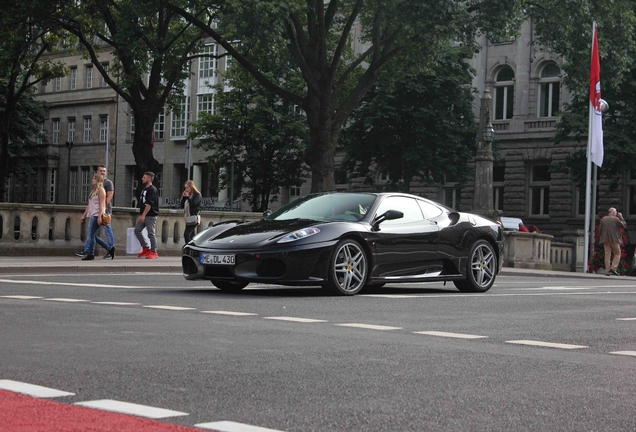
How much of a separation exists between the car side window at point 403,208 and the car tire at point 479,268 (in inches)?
38.3

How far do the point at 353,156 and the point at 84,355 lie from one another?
4729 centimetres

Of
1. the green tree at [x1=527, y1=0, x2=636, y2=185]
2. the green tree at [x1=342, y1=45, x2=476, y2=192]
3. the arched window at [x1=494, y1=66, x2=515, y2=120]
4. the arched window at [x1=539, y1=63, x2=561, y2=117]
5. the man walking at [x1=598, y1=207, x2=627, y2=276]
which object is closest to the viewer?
the man walking at [x1=598, y1=207, x2=627, y2=276]

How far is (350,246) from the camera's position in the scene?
1355 centimetres

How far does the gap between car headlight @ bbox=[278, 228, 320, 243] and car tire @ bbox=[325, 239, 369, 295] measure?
1.06 ft

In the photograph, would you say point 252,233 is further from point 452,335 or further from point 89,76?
point 89,76

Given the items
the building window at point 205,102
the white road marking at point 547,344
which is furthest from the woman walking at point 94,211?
the building window at point 205,102

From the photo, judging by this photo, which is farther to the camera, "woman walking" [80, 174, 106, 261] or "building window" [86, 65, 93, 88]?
"building window" [86, 65, 93, 88]

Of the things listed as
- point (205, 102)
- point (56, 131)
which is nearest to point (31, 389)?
point (205, 102)

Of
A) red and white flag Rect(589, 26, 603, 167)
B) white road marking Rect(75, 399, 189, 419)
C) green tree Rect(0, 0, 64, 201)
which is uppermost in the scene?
green tree Rect(0, 0, 64, 201)

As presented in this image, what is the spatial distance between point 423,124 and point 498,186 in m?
8.19

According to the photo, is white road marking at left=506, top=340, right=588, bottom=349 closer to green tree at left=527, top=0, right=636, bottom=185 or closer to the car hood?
the car hood

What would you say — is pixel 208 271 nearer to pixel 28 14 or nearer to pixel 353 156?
pixel 28 14

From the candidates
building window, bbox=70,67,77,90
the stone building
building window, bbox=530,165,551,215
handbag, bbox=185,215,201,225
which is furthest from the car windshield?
building window, bbox=70,67,77,90

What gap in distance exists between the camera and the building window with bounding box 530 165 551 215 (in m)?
56.0
